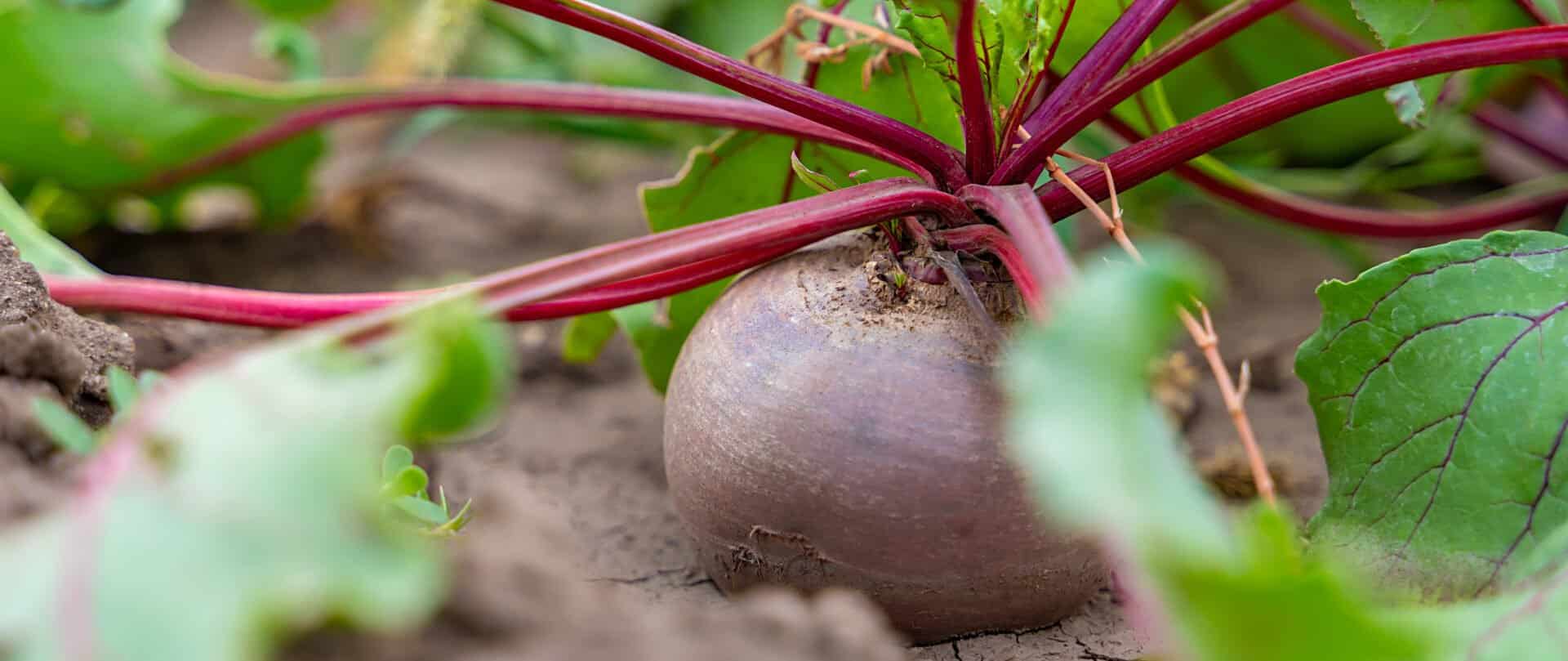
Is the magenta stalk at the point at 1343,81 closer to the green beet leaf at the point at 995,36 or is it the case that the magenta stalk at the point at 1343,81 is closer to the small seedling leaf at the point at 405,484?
the green beet leaf at the point at 995,36

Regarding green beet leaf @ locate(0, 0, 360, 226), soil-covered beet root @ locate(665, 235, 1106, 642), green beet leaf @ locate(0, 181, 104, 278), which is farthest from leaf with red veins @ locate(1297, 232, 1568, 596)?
green beet leaf @ locate(0, 181, 104, 278)

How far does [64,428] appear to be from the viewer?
730 mm

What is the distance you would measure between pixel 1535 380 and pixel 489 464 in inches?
45.0

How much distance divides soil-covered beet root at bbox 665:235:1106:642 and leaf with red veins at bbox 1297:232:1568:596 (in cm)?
24

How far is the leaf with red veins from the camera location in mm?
940

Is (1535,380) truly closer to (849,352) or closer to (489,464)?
(849,352)

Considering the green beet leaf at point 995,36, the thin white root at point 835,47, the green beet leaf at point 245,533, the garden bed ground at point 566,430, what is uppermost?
the green beet leaf at point 995,36

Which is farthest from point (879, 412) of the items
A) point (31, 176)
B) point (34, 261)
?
point (31, 176)

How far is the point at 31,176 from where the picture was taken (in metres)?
1.70

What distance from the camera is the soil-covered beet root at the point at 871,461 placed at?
0.97m

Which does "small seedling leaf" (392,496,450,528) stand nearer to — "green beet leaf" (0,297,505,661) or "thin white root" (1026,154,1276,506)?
"green beet leaf" (0,297,505,661)

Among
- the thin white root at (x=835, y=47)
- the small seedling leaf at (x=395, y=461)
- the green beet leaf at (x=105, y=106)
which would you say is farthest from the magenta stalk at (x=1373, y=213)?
the green beet leaf at (x=105, y=106)

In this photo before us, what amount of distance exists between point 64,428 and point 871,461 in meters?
0.58

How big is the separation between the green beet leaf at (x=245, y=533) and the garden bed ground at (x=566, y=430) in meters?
0.06
